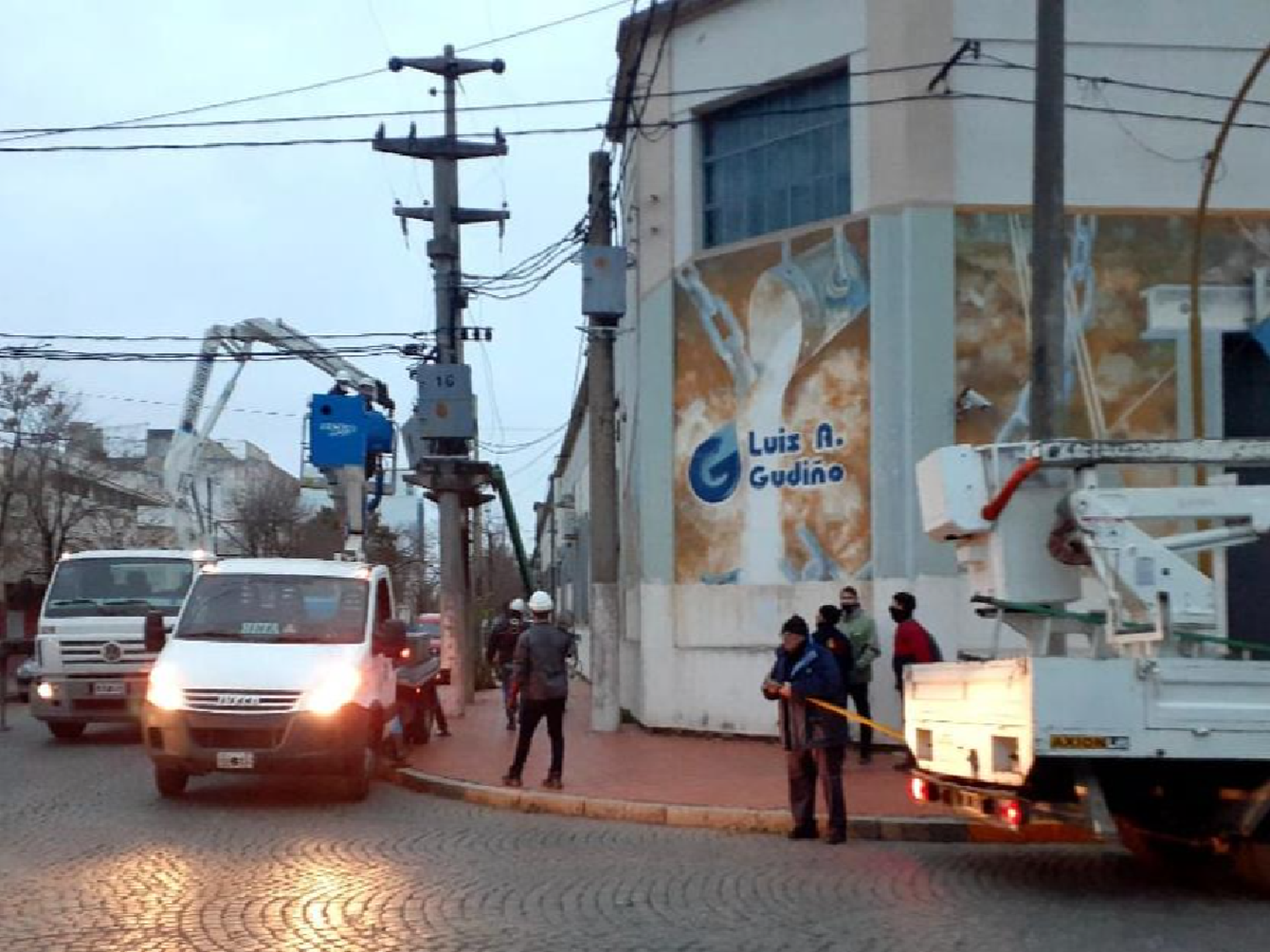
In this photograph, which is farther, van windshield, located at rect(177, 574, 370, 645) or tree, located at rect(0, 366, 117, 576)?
tree, located at rect(0, 366, 117, 576)

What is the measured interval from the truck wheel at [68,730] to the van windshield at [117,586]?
1440 mm

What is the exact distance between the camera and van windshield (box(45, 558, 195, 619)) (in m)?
19.5

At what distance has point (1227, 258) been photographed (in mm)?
17266

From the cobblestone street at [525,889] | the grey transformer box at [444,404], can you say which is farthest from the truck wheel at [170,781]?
the grey transformer box at [444,404]

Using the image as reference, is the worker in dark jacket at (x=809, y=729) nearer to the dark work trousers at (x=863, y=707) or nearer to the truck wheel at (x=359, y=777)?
the dark work trousers at (x=863, y=707)

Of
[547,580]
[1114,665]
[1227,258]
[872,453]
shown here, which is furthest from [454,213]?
[547,580]

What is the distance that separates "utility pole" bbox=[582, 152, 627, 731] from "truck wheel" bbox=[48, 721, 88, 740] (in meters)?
6.47

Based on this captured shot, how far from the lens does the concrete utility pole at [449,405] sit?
2234cm

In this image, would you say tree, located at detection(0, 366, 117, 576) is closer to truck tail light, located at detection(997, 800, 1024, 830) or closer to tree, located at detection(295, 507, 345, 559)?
tree, located at detection(295, 507, 345, 559)

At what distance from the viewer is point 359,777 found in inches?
551

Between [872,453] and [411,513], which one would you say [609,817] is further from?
[411,513]

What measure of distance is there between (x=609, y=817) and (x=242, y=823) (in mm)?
3001

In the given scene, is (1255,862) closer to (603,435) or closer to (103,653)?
(603,435)

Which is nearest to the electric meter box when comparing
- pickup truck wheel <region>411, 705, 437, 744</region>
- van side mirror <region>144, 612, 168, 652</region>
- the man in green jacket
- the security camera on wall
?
the man in green jacket
